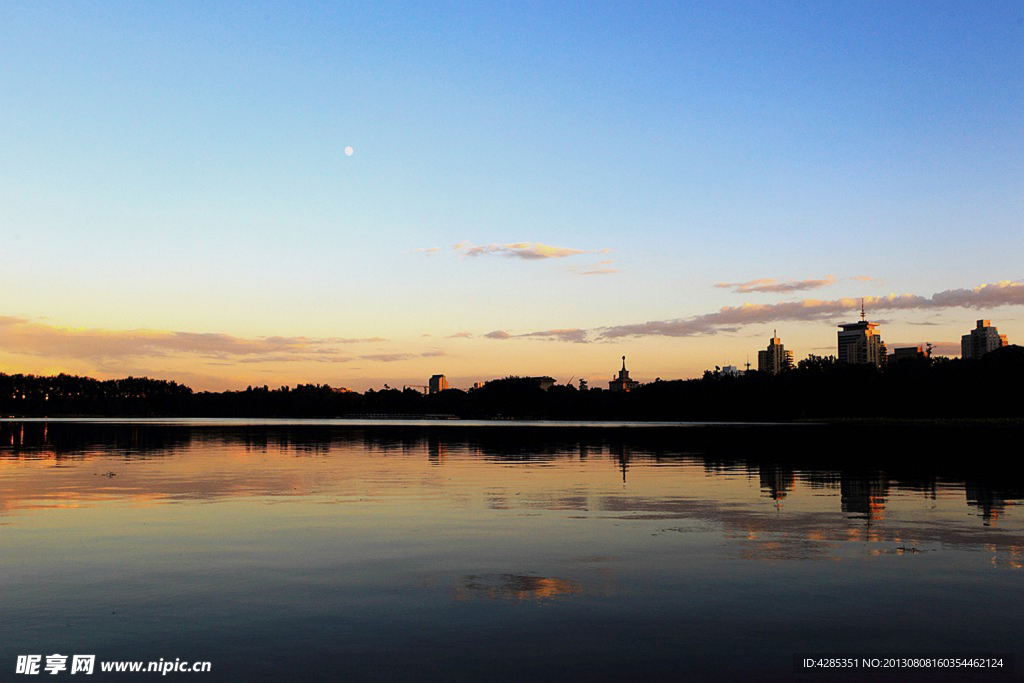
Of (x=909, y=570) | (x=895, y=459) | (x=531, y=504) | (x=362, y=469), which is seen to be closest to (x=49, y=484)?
(x=362, y=469)

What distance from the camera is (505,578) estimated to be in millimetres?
17969

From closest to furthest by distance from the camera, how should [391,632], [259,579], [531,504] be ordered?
[391,632] < [259,579] < [531,504]

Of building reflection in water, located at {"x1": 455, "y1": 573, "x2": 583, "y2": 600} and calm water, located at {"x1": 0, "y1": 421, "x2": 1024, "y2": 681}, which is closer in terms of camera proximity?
calm water, located at {"x1": 0, "y1": 421, "x2": 1024, "y2": 681}

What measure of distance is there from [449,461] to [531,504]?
27.6 meters

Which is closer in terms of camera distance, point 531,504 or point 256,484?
point 531,504

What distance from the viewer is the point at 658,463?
186 feet

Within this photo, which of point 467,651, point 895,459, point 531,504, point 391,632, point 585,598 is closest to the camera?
point 467,651

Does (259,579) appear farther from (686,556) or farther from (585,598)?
(686,556)

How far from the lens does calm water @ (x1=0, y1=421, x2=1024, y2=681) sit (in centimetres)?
1255

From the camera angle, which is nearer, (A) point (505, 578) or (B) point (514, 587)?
(B) point (514, 587)

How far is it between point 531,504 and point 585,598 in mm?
16041

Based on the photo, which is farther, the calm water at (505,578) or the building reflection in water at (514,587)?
the building reflection in water at (514,587)

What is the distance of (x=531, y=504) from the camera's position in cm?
3197

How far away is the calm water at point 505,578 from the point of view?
12.5m
